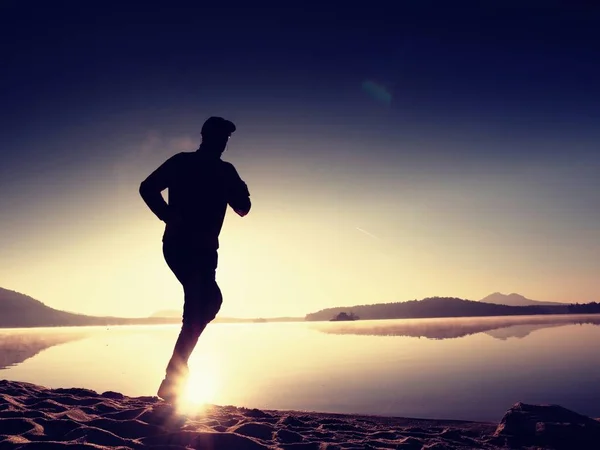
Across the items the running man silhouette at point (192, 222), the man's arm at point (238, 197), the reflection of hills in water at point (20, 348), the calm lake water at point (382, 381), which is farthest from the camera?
the reflection of hills in water at point (20, 348)

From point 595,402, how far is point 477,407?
2.52 meters

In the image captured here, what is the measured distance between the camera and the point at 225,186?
5758 mm

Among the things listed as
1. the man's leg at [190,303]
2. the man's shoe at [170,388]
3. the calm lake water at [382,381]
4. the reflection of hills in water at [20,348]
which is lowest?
the reflection of hills in water at [20,348]

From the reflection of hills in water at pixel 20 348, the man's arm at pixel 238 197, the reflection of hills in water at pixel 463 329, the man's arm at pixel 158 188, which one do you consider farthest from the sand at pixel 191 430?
the reflection of hills in water at pixel 463 329

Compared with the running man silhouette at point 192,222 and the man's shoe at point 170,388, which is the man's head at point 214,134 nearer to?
the running man silhouette at point 192,222

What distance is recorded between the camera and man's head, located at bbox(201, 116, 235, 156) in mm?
5875

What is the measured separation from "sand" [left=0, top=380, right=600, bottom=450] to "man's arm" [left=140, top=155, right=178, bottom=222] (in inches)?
96.3

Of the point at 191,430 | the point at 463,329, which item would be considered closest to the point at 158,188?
the point at 191,430

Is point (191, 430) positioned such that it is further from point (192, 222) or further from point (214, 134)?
point (214, 134)

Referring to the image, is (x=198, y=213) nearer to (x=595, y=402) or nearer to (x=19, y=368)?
(x=595, y=402)

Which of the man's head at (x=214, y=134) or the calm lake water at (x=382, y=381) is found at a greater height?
the man's head at (x=214, y=134)

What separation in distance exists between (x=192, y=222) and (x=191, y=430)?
8.12 ft

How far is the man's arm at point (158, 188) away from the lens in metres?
5.45

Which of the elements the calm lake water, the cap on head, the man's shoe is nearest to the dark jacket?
the cap on head
